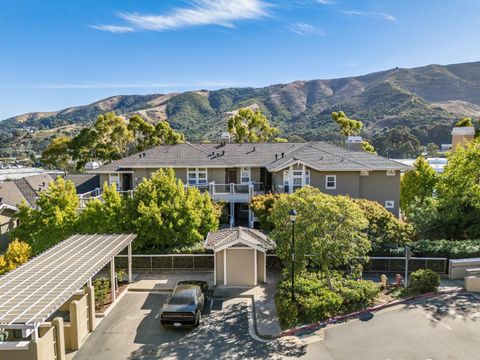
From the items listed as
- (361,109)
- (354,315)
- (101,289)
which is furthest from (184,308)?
(361,109)

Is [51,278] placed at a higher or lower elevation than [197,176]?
lower

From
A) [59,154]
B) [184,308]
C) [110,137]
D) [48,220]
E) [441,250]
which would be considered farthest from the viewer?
[59,154]

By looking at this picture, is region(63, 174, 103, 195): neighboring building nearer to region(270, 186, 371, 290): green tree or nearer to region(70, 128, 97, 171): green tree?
region(70, 128, 97, 171): green tree

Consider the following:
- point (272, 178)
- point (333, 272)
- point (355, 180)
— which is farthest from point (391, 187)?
point (333, 272)

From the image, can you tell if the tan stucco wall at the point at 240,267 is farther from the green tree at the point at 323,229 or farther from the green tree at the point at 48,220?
the green tree at the point at 48,220

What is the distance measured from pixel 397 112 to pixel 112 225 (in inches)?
4741

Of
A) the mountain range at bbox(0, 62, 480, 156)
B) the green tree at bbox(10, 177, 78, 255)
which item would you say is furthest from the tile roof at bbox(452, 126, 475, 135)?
the mountain range at bbox(0, 62, 480, 156)

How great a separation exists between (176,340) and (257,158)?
20017 mm

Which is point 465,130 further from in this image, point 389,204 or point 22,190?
point 22,190

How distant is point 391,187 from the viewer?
27250mm

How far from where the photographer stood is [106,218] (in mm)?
20875

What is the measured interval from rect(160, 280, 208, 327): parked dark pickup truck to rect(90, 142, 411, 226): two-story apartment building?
1214 cm

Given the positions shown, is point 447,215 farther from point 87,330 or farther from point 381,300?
point 87,330

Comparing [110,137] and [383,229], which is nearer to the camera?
[383,229]
